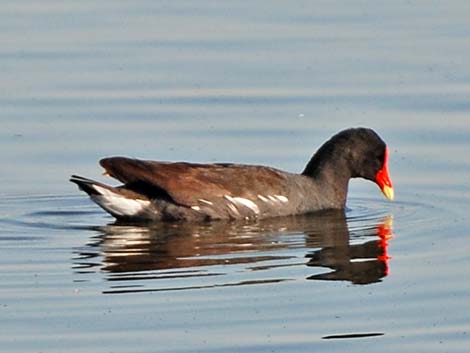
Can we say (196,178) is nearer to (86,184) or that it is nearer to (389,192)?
(86,184)

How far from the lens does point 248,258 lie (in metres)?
12.5

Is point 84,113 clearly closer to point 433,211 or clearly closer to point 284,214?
point 284,214

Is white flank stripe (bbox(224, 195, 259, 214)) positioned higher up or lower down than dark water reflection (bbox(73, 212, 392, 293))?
higher up

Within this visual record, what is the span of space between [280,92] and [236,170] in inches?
133

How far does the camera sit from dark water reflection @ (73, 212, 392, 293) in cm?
1195

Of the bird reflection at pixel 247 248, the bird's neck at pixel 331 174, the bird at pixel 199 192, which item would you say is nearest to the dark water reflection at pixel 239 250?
the bird reflection at pixel 247 248

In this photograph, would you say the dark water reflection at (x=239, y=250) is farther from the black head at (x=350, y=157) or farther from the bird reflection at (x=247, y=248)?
the black head at (x=350, y=157)

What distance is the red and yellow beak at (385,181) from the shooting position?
1490 centimetres

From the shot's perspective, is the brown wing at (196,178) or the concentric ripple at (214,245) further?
the brown wing at (196,178)

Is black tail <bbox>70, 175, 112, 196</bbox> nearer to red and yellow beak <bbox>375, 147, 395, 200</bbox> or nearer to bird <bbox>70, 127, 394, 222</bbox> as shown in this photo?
bird <bbox>70, 127, 394, 222</bbox>

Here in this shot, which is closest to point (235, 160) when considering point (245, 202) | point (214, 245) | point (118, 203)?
point (245, 202)

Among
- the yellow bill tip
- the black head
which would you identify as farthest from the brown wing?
the yellow bill tip

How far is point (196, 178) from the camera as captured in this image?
14258mm

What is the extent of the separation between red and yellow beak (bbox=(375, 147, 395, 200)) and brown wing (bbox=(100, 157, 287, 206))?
946 millimetres
